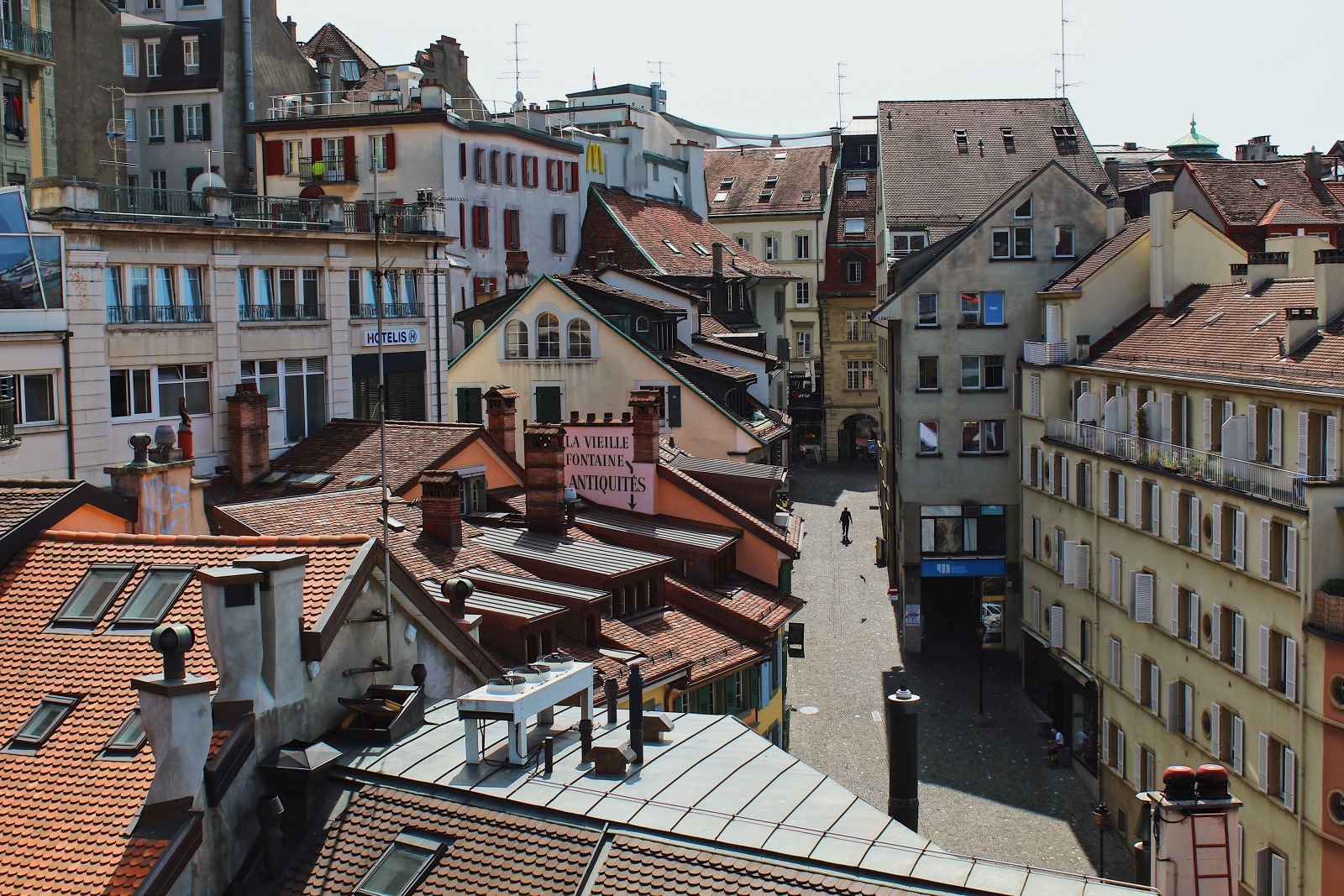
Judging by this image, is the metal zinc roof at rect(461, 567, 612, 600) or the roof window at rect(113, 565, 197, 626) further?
the metal zinc roof at rect(461, 567, 612, 600)

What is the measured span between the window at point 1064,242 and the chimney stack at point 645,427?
2296cm

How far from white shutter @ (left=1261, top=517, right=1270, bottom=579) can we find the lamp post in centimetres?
1534

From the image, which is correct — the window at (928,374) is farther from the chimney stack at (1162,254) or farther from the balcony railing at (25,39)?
the balcony railing at (25,39)

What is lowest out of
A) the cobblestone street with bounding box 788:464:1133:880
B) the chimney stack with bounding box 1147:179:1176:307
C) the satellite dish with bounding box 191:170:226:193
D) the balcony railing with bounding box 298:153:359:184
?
the cobblestone street with bounding box 788:464:1133:880

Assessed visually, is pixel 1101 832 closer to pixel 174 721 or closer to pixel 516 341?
pixel 174 721

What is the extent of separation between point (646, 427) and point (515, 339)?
Result: 15591mm

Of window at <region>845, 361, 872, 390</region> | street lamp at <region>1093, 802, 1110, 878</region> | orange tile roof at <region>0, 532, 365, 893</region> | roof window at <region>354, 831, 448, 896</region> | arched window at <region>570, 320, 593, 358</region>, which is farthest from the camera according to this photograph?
window at <region>845, 361, 872, 390</region>

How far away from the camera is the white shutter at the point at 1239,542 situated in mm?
37688

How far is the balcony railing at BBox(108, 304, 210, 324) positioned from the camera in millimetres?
38812

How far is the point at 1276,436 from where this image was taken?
3800cm

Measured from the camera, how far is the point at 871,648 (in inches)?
2265

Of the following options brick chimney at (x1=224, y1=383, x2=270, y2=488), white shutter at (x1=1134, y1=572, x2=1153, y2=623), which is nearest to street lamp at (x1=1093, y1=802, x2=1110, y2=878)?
white shutter at (x1=1134, y1=572, x2=1153, y2=623)

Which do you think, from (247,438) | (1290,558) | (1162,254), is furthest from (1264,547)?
(247,438)

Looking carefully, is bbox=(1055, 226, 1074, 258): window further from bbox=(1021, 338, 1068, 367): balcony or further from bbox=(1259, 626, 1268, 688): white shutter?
bbox=(1259, 626, 1268, 688): white shutter
